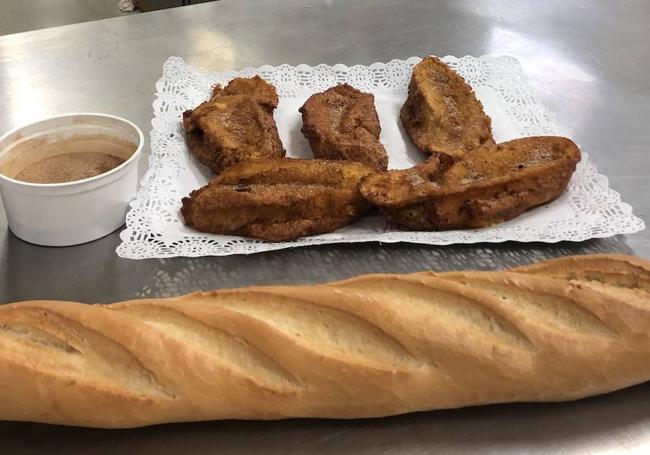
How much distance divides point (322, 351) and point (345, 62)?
162 cm

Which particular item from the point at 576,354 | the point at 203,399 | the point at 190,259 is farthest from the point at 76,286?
the point at 576,354

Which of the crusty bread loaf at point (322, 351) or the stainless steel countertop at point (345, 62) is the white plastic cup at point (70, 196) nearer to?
the stainless steel countertop at point (345, 62)

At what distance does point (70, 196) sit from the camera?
60.0 inches

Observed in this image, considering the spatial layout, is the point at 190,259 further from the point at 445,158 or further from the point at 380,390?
the point at 445,158

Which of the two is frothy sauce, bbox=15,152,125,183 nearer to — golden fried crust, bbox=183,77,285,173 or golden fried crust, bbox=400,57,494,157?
golden fried crust, bbox=183,77,285,173

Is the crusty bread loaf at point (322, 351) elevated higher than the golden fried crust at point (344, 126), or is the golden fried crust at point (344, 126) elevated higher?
the golden fried crust at point (344, 126)

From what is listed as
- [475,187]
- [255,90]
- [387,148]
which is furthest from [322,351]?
[255,90]

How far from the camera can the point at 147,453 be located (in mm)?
1170

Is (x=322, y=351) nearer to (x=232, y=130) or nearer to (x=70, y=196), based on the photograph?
(x=70, y=196)

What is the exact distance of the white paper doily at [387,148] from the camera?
1624 millimetres

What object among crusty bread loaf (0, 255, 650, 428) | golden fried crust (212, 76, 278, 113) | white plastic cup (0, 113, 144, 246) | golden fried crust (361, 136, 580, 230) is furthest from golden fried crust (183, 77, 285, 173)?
crusty bread loaf (0, 255, 650, 428)

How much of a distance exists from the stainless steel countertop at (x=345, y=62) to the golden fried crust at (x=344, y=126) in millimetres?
355

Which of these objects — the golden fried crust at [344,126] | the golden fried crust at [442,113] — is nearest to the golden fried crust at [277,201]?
the golden fried crust at [344,126]

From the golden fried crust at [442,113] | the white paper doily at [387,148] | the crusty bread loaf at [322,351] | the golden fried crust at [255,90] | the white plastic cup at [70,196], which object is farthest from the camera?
the golden fried crust at [255,90]
